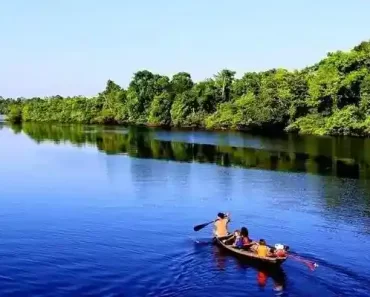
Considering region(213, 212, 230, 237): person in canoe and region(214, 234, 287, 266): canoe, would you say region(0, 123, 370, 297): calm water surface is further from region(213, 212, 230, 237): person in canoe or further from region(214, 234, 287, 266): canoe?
region(213, 212, 230, 237): person in canoe

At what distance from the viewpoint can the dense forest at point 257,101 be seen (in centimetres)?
9725

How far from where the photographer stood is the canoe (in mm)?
22359

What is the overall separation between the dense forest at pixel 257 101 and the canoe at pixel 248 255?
71.6m

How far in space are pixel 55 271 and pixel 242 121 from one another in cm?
9473

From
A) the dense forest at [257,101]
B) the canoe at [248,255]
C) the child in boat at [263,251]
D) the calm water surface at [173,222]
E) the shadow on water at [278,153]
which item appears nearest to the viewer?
the calm water surface at [173,222]

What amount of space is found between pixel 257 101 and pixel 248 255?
92107mm

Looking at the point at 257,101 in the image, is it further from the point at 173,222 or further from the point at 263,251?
the point at 263,251

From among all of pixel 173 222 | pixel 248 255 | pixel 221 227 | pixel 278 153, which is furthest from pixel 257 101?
pixel 248 255

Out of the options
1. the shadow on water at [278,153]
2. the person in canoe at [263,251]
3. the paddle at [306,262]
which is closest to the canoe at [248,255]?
the person in canoe at [263,251]

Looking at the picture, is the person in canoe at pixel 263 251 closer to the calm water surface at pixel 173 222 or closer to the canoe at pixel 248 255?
the canoe at pixel 248 255

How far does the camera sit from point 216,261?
24188mm

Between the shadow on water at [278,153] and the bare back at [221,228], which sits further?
the shadow on water at [278,153]

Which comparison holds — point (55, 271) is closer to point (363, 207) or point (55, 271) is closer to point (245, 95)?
point (363, 207)

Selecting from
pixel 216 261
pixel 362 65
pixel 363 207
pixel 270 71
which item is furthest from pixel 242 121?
pixel 216 261
